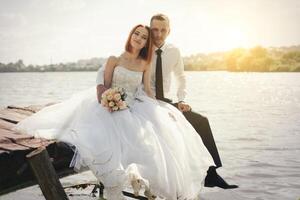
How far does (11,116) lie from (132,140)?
107 inches

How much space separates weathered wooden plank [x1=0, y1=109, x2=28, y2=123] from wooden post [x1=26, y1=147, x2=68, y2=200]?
1968 mm

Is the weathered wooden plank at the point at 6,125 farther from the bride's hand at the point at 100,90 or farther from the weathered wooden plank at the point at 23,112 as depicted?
the bride's hand at the point at 100,90

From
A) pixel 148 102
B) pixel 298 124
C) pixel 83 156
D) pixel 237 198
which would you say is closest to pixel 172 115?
pixel 148 102

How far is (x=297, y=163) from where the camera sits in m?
12.7

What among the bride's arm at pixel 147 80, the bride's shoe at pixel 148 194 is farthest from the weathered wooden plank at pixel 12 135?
the bride's arm at pixel 147 80

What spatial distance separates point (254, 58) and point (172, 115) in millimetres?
120647

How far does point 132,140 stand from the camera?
19.2 feet

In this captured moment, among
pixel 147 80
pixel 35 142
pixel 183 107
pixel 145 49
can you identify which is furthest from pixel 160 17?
pixel 35 142

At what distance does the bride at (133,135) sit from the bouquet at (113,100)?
81 millimetres

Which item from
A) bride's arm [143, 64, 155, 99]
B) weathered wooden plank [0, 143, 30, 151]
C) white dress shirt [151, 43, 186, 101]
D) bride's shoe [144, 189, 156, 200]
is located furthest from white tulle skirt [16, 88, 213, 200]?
white dress shirt [151, 43, 186, 101]

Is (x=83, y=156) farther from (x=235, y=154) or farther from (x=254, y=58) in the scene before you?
(x=254, y=58)

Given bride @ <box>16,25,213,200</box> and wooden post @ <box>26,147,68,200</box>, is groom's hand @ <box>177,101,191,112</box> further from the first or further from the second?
wooden post @ <box>26,147,68,200</box>

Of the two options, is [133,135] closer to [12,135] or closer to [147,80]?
[147,80]

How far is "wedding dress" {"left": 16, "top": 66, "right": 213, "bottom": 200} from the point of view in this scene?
5570 millimetres
